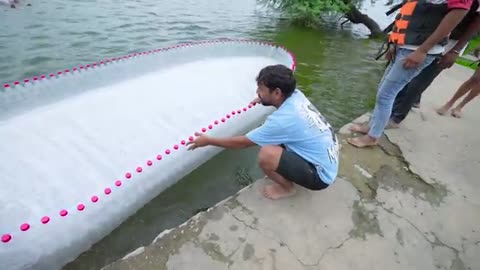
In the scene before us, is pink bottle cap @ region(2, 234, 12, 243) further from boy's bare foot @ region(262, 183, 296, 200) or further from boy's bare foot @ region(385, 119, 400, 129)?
boy's bare foot @ region(385, 119, 400, 129)

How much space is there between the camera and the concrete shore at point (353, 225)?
6.15ft

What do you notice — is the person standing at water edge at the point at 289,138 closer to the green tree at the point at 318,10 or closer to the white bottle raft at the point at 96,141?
the white bottle raft at the point at 96,141

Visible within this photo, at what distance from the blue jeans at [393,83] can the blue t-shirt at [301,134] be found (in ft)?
3.10

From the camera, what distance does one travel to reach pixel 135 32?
20.7ft

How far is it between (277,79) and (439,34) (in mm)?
1305

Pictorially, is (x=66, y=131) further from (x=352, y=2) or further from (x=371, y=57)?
(x=352, y=2)

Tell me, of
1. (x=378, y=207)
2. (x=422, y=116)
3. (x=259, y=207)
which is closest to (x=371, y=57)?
(x=422, y=116)

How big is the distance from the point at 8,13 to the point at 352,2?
8.60 metres

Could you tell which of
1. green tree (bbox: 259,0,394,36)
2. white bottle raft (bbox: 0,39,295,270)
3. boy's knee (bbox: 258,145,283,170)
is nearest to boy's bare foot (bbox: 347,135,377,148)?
white bottle raft (bbox: 0,39,295,270)

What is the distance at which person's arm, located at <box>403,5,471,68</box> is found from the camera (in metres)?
2.09

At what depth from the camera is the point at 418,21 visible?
240cm

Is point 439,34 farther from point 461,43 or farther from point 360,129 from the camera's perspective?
point 360,129

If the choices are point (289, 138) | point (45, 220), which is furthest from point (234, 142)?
point (45, 220)

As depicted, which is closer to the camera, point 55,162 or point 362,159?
point 55,162
